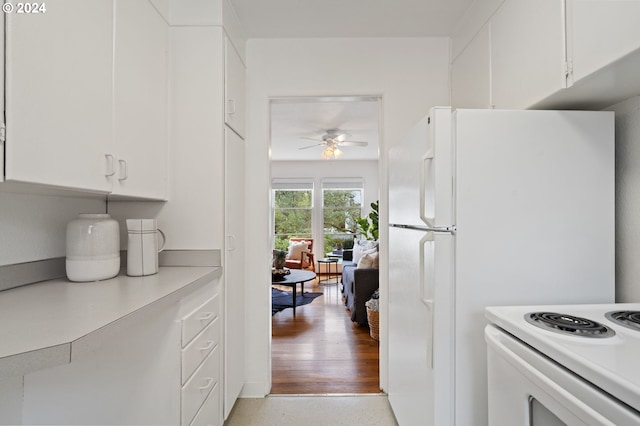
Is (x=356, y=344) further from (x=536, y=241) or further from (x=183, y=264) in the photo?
(x=536, y=241)

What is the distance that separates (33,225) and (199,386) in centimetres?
97

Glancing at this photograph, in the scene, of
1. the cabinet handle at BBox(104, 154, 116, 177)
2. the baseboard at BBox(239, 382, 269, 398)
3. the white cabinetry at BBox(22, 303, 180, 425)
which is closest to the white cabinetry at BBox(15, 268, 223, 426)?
the white cabinetry at BBox(22, 303, 180, 425)

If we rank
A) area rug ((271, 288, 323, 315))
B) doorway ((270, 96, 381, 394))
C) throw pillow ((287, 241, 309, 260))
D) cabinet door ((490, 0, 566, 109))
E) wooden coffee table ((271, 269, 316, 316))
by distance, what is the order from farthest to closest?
throw pillow ((287, 241, 309, 260)) → area rug ((271, 288, 323, 315)) → wooden coffee table ((271, 269, 316, 316)) → doorway ((270, 96, 381, 394)) → cabinet door ((490, 0, 566, 109))

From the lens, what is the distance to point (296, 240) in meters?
6.87

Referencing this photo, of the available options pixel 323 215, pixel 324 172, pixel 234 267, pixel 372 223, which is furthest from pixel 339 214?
pixel 234 267

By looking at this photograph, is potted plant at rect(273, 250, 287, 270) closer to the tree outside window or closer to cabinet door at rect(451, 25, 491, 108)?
the tree outside window

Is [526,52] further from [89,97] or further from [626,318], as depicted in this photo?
[89,97]

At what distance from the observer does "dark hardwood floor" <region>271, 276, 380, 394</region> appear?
2246 millimetres

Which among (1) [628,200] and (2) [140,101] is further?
(2) [140,101]

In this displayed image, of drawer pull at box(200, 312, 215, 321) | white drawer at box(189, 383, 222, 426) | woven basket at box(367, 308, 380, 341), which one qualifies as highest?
drawer pull at box(200, 312, 215, 321)

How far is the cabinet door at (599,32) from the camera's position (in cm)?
86

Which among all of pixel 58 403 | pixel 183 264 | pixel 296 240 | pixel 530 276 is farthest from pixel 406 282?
pixel 296 240

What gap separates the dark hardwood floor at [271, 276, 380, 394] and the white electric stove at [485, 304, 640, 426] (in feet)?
4.91

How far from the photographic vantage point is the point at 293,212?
7125 millimetres
